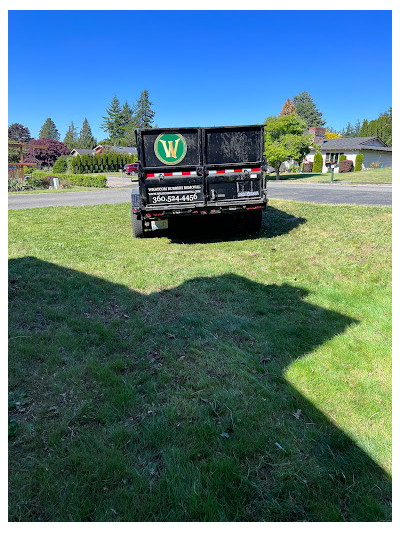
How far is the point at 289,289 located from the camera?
5.71 meters

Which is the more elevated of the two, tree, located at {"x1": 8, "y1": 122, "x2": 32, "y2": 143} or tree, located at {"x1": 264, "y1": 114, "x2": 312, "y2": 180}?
tree, located at {"x1": 8, "y1": 122, "x2": 32, "y2": 143}

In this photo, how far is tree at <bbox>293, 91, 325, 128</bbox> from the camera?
332 feet

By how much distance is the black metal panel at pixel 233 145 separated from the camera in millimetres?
7586

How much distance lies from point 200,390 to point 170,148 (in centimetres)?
564

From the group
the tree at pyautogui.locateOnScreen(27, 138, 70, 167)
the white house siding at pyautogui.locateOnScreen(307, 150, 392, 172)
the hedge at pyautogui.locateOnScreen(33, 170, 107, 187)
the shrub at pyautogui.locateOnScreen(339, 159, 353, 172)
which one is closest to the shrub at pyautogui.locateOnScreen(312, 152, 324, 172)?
the shrub at pyautogui.locateOnScreen(339, 159, 353, 172)

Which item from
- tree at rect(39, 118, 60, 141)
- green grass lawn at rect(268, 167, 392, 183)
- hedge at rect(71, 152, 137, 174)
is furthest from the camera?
tree at rect(39, 118, 60, 141)

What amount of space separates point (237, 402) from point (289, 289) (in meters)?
2.97

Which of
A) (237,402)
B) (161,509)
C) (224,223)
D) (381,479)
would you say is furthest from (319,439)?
(224,223)

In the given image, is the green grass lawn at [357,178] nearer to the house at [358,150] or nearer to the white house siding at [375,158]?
the house at [358,150]

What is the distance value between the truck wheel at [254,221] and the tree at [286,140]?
26.1m

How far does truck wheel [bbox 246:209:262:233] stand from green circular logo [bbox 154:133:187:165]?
235 centimetres

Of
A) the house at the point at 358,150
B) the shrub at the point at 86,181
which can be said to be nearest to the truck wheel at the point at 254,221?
the shrub at the point at 86,181

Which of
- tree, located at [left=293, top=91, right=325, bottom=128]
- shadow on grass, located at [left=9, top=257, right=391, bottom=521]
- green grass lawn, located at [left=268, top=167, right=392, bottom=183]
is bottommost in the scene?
shadow on grass, located at [left=9, top=257, right=391, bottom=521]

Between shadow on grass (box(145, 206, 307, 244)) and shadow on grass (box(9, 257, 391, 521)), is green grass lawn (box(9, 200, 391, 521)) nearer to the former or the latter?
shadow on grass (box(9, 257, 391, 521))
